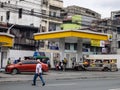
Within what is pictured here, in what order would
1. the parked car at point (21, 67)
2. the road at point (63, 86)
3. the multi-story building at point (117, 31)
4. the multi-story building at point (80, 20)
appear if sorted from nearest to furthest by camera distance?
the road at point (63, 86), the parked car at point (21, 67), the multi-story building at point (80, 20), the multi-story building at point (117, 31)

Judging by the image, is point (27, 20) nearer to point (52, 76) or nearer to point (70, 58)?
point (70, 58)

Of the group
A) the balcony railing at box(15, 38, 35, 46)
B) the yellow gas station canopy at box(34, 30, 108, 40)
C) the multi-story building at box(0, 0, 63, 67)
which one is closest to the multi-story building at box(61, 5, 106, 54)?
the multi-story building at box(0, 0, 63, 67)

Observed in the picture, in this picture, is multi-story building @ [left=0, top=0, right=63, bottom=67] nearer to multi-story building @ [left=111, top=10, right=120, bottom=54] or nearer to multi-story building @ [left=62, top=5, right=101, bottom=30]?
multi-story building @ [left=62, top=5, right=101, bottom=30]

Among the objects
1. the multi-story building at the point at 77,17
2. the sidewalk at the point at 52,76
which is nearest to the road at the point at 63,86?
the sidewalk at the point at 52,76

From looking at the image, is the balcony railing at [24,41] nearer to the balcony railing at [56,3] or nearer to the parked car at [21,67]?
the balcony railing at [56,3]

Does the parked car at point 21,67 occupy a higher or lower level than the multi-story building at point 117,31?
lower

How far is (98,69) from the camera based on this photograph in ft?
178

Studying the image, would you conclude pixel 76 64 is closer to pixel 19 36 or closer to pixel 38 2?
pixel 19 36

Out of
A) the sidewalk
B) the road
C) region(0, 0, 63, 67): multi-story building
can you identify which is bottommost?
the sidewalk

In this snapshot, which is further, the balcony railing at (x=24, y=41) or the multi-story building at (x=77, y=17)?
the multi-story building at (x=77, y=17)

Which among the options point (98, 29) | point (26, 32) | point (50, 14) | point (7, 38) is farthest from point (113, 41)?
point (7, 38)

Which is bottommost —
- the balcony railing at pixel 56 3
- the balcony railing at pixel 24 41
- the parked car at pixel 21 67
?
the parked car at pixel 21 67

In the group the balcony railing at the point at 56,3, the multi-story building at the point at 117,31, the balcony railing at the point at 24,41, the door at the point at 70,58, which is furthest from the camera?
the multi-story building at the point at 117,31

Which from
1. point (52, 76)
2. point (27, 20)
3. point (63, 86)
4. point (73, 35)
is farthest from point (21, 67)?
point (27, 20)
